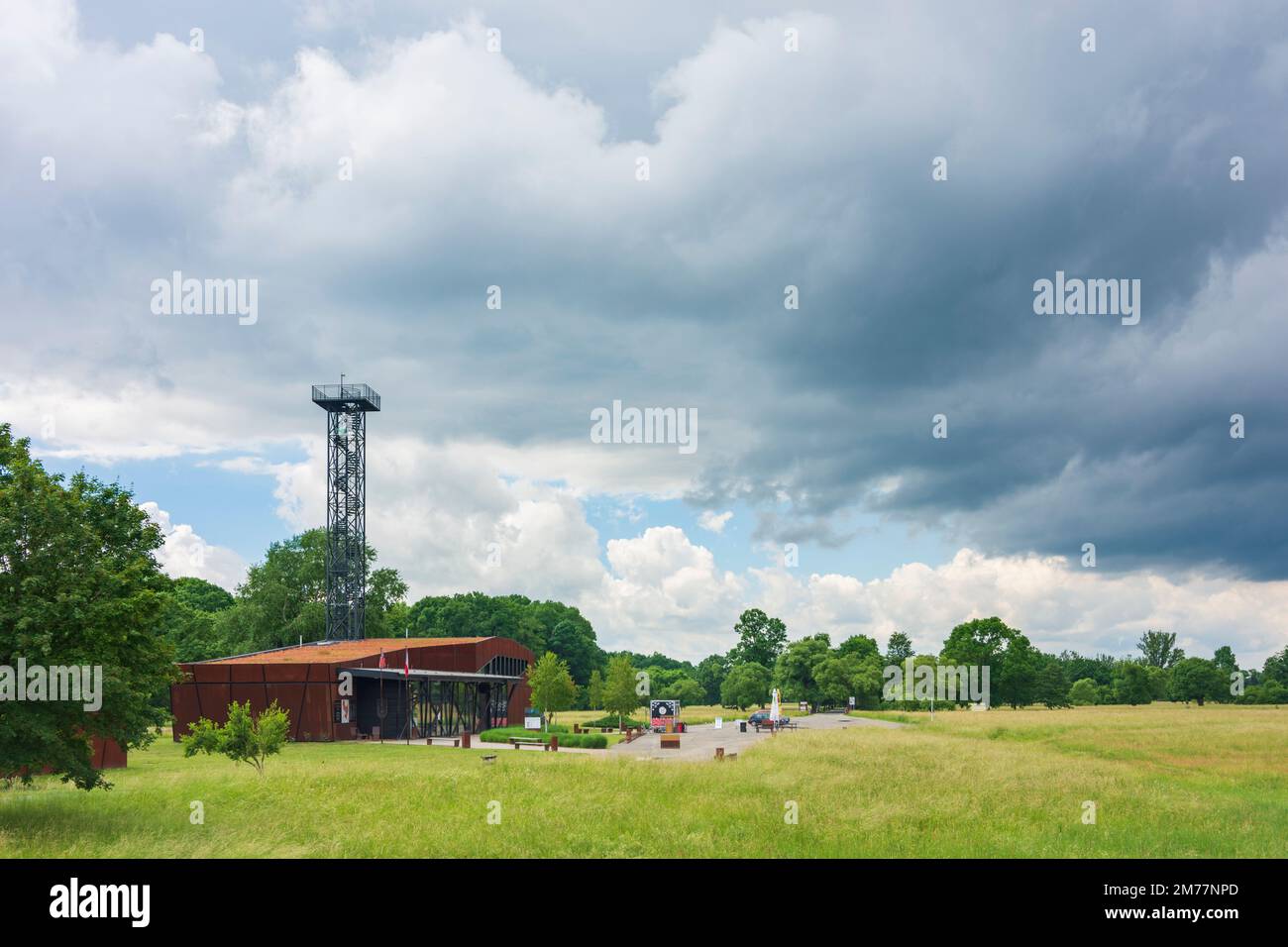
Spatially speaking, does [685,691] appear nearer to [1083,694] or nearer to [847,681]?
[847,681]

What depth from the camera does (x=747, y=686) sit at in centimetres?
13050

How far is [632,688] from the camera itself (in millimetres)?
79125

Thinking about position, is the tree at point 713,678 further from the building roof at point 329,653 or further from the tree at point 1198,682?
the building roof at point 329,653

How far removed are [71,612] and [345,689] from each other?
35.3 m

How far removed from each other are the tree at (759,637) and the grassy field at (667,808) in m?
121

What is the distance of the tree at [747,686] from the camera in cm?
13038

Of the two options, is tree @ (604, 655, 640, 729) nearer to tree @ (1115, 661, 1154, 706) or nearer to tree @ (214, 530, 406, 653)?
tree @ (214, 530, 406, 653)

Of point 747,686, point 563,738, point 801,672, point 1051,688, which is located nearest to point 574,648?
point 747,686

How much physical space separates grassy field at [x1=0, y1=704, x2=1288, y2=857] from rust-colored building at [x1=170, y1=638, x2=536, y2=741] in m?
15.9

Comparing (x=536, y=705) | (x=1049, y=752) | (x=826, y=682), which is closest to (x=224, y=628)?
(x=536, y=705)

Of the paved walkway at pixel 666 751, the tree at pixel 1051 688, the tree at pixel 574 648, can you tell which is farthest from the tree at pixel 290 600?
the tree at pixel 1051 688

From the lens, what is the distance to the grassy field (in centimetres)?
2055
